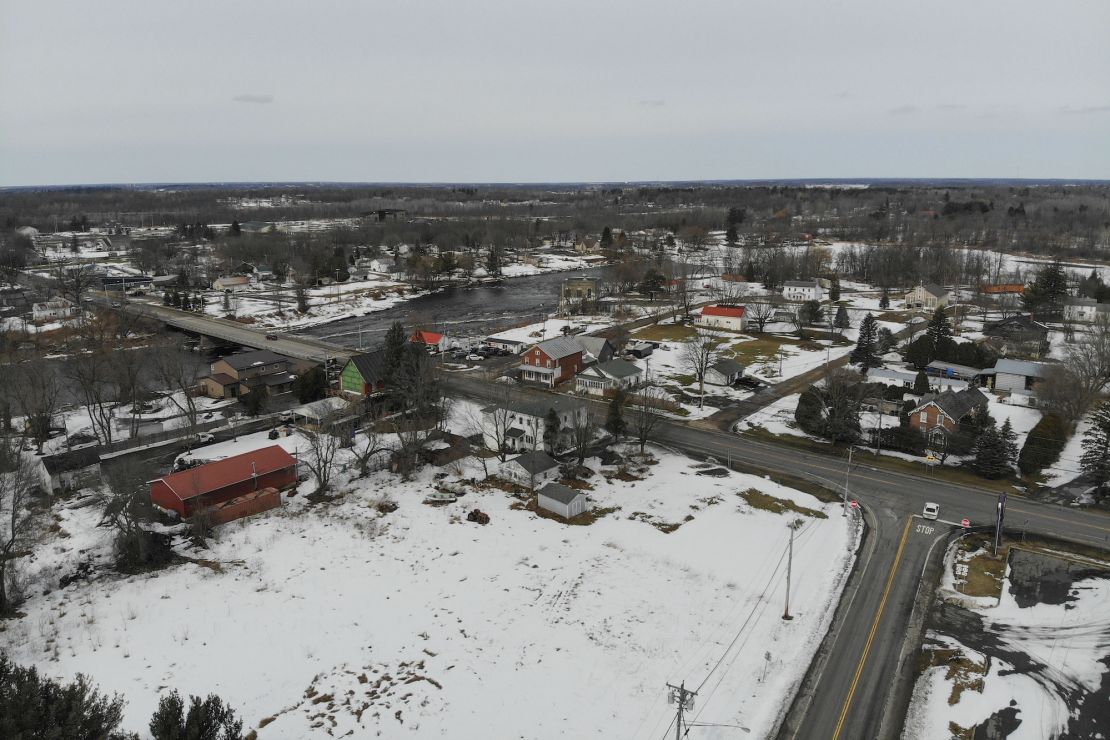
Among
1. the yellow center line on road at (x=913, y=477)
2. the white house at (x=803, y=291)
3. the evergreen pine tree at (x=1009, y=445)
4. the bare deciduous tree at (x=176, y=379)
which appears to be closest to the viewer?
the yellow center line on road at (x=913, y=477)

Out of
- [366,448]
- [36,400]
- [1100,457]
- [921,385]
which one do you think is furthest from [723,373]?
[36,400]

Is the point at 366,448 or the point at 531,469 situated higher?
the point at 531,469

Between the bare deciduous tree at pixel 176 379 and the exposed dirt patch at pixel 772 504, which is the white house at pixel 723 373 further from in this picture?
the bare deciduous tree at pixel 176 379

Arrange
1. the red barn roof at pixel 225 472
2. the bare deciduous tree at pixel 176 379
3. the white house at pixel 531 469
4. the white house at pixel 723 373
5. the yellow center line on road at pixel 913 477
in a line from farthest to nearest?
the white house at pixel 723 373 → the bare deciduous tree at pixel 176 379 → the white house at pixel 531 469 → the red barn roof at pixel 225 472 → the yellow center line on road at pixel 913 477

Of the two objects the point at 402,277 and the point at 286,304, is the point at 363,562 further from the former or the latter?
the point at 402,277

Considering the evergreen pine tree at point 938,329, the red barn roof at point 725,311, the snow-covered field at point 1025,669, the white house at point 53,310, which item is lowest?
the snow-covered field at point 1025,669

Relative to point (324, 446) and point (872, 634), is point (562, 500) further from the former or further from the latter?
point (324, 446)

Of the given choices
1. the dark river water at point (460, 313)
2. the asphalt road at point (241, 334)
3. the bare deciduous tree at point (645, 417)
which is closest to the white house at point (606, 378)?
the bare deciduous tree at point (645, 417)
